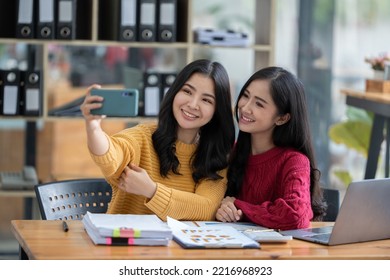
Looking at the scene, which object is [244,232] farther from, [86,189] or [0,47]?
[0,47]

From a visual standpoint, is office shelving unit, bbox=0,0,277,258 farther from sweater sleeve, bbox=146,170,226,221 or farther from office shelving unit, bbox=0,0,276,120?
sweater sleeve, bbox=146,170,226,221

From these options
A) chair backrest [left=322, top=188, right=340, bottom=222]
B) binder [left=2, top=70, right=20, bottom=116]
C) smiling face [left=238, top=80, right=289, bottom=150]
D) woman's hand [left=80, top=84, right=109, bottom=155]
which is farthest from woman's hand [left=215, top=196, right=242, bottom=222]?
binder [left=2, top=70, right=20, bottom=116]

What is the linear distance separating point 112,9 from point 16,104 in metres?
0.71

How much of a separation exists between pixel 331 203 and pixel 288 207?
1.83ft

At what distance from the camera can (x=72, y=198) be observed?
3.00 meters

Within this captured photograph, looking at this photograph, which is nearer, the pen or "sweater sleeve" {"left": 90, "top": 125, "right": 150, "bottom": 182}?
the pen

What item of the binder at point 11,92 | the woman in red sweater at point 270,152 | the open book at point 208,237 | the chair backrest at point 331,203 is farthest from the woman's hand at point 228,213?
the binder at point 11,92

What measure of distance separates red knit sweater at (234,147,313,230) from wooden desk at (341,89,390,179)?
2.10 m

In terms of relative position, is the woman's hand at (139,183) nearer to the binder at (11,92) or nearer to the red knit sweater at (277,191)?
the red knit sweater at (277,191)

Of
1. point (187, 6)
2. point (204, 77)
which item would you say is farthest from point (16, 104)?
point (204, 77)

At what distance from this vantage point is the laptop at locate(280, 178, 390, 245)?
2.39 meters

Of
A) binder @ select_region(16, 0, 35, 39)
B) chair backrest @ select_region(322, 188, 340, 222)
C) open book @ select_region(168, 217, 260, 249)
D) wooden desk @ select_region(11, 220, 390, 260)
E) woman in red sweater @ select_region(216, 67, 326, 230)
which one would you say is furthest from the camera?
binder @ select_region(16, 0, 35, 39)

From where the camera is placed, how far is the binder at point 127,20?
450 cm

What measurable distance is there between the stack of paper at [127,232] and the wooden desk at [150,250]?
0.07 feet
